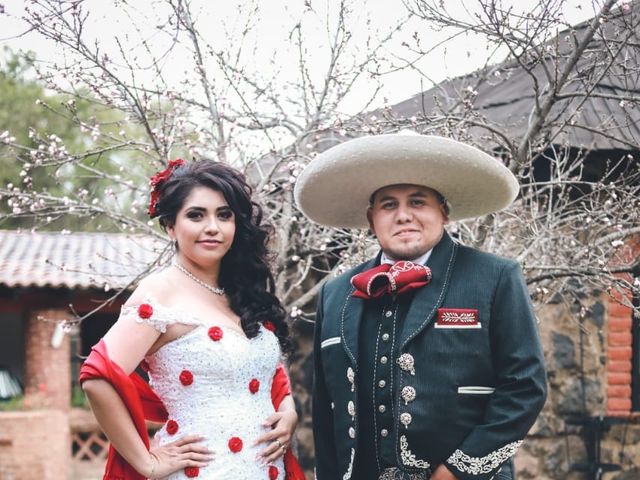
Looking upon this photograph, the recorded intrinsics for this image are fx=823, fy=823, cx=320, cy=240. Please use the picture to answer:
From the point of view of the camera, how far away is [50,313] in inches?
449

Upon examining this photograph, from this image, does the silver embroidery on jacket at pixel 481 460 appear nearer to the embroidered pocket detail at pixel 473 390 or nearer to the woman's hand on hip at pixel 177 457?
the embroidered pocket detail at pixel 473 390

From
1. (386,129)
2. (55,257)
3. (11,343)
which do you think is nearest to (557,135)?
(386,129)

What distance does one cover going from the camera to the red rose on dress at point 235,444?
2.65 m

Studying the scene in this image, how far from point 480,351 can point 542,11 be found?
1.80 meters

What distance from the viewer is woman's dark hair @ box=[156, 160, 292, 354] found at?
275 centimetres

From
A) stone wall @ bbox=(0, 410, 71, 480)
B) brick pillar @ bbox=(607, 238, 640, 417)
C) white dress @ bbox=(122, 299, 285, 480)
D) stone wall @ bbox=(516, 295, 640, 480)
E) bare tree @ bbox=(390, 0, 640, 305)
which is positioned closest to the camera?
white dress @ bbox=(122, 299, 285, 480)

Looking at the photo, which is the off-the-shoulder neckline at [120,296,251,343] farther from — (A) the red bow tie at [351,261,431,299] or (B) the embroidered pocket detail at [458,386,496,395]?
(B) the embroidered pocket detail at [458,386,496,395]

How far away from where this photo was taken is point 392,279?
2.48m

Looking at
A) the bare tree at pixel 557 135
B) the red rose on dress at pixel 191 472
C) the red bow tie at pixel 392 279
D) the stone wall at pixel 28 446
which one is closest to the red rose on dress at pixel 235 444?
the red rose on dress at pixel 191 472

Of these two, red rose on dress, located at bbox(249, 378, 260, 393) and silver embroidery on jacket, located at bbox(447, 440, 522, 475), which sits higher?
red rose on dress, located at bbox(249, 378, 260, 393)

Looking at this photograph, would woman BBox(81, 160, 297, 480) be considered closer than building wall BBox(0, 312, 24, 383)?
Yes

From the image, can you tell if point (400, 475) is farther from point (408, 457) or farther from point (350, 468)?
point (350, 468)

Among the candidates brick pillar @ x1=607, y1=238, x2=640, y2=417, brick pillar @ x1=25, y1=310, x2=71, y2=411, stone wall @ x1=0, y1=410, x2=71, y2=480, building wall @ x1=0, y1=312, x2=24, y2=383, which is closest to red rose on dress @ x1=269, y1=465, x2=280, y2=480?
brick pillar @ x1=607, y1=238, x2=640, y2=417

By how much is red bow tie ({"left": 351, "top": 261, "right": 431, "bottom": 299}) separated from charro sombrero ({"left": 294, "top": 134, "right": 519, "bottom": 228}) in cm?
27
